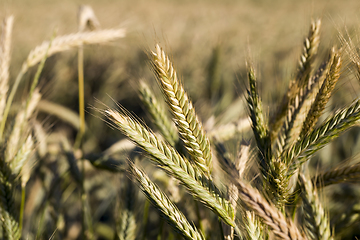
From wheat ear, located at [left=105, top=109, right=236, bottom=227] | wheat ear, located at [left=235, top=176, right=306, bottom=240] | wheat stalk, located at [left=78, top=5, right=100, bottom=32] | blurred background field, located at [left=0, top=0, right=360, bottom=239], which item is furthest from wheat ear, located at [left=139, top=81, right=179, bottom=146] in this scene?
wheat stalk, located at [left=78, top=5, right=100, bottom=32]

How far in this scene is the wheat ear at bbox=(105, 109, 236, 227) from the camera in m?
0.49

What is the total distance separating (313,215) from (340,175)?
129 mm

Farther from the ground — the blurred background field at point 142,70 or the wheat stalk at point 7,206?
the blurred background field at point 142,70

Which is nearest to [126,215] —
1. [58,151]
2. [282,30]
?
[58,151]

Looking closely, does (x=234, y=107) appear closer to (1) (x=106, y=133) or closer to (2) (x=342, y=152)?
(2) (x=342, y=152)

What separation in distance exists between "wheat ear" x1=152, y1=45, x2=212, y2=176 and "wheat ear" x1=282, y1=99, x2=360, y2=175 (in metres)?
0.19

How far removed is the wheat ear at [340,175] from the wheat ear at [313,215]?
0.03 m

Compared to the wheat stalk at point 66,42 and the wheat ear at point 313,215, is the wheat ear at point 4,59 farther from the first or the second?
the wheat ear at point 313,215

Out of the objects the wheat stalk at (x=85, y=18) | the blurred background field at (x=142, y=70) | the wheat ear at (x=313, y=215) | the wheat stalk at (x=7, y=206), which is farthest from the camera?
the blurred background field at (x=142, y=70)

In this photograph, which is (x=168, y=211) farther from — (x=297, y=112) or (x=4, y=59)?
(x=4, y=59)

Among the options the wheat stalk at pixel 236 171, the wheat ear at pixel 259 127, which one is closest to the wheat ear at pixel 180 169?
the wheat stalk at pixel 236 171

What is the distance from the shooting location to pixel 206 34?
3.79 meters

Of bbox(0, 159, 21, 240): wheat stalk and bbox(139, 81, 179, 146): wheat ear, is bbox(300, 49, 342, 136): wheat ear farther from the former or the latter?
bbox(0, 159, 21, 240): wheat stalk

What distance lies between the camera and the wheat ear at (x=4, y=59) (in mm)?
771
